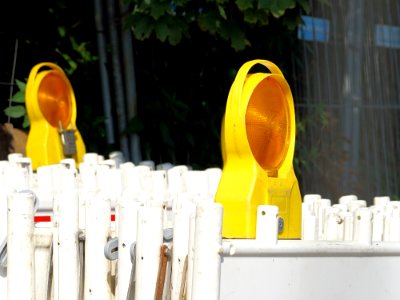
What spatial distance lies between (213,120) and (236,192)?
17.1 feet

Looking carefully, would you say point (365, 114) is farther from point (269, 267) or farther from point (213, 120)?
point (269, 267)

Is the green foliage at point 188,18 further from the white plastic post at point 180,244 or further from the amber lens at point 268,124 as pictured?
the white plastic post at point 180,244

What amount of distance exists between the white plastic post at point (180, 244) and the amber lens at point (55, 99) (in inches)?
134

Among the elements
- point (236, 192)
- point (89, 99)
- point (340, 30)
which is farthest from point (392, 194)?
point (236, 192)

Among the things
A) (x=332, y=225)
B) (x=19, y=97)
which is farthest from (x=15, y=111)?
(x=332, y=225)

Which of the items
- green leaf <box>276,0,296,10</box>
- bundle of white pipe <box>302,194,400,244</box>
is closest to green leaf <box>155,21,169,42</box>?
green leaf <box>276,0,296,10</box>

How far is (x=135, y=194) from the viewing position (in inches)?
166

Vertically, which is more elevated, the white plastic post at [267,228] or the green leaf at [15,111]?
the green leaf at [15,111]

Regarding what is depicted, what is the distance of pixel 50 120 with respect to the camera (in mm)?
6492

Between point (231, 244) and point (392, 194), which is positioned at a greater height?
point (392, 194)

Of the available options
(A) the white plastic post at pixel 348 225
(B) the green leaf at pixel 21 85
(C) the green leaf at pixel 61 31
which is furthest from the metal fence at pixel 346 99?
(A) the white plastic post at pixel 348 225

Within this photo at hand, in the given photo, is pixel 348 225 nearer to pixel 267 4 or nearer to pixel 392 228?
pixel 392 228

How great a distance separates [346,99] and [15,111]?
3346 millimetres

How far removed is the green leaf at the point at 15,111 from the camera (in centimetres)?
781
